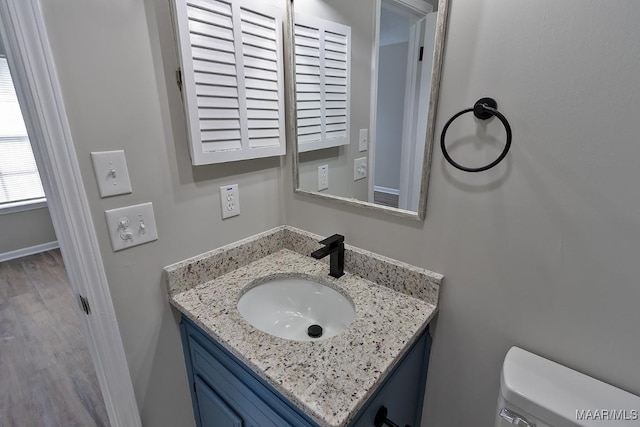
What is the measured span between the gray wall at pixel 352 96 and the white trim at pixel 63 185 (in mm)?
760

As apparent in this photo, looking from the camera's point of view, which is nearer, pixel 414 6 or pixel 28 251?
pixel 414 6

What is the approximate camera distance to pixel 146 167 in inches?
35.9

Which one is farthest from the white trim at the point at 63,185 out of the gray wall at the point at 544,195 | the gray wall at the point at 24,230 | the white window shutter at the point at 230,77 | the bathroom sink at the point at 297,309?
the gray wall at the point at 24,230

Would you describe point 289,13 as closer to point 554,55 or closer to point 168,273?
point 554,55

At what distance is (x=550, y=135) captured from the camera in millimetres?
685

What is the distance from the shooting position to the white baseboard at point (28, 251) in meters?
3.37

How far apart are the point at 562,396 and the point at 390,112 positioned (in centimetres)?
87

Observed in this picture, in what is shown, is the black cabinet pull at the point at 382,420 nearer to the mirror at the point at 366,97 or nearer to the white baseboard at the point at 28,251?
the mirror at the point at 366,97

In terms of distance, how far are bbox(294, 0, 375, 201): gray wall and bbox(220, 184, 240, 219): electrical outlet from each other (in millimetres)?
291

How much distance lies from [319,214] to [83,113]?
2.67 feet

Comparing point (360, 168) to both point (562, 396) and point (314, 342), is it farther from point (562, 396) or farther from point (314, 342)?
point (562, 396)

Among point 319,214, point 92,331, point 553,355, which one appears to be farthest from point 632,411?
point 92,331

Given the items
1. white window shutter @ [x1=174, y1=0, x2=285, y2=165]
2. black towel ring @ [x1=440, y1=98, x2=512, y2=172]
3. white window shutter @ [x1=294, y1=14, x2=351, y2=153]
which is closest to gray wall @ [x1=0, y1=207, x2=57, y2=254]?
white window shutter @ [x1=174, y1=0, x2=285, y2=165]

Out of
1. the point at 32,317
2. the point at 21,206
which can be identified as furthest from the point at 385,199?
the point at 21,206
